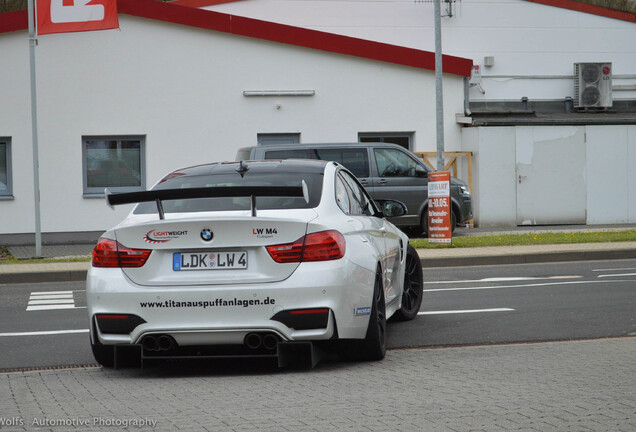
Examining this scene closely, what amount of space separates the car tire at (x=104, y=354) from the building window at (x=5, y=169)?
58.3ft

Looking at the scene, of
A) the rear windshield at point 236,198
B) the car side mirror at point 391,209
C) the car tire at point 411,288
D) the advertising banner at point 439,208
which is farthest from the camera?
the advertising banner at point 439,208

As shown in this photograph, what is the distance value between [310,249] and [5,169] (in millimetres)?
19112

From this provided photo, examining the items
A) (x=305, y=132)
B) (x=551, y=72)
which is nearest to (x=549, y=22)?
(x=551, y=72)

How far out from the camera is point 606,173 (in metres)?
26.5

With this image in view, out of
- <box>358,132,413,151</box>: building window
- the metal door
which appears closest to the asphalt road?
the metal door

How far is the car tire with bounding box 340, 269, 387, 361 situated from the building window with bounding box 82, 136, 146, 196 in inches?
703

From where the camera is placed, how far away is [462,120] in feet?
85.8

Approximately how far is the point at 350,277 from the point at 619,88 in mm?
30076

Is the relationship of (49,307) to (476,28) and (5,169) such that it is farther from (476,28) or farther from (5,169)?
(476,28)

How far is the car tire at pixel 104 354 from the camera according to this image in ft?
23.1

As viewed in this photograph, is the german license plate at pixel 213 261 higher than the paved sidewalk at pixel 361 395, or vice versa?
the german license plate at pixel 213 261

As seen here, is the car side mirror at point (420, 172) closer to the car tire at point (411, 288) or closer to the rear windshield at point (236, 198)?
the car tire at point (411, 288)

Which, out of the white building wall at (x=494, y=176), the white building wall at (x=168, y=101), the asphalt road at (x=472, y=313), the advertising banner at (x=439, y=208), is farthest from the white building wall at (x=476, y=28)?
the asphalt road at (x=472, y=313)

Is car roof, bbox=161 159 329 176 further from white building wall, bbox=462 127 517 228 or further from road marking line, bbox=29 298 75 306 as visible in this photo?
white building wall, bbox=462 127 517 228
